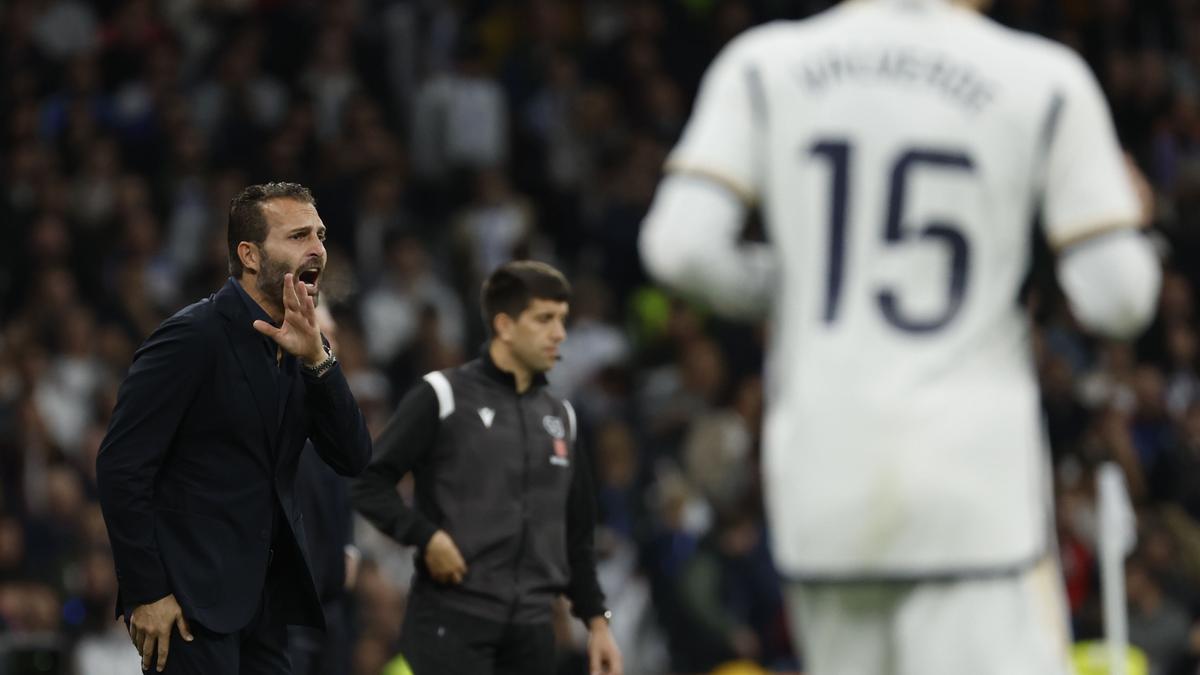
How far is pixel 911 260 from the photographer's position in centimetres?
459

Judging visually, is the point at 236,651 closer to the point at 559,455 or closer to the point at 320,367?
the point at 320,367

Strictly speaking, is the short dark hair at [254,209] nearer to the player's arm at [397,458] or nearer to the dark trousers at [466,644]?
the player's arm at [397,458]

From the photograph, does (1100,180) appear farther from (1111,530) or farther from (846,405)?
(1111,530)

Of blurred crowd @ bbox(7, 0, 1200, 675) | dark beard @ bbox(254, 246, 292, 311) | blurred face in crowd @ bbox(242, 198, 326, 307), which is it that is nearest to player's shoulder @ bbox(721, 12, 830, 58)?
blurred face in crowd @ bbox(242, 198, 326, 307)

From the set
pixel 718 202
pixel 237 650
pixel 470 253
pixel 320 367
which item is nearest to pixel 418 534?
pixel 237 650

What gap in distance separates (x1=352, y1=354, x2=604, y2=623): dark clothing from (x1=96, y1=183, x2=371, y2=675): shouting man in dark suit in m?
1.25

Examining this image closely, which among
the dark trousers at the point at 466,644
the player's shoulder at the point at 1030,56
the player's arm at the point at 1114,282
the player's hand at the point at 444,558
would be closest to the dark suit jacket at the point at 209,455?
the player's hand at the point at 444,558

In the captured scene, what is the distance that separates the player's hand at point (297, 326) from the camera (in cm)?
596

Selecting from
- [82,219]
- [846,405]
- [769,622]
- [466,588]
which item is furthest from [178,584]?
[82,219]

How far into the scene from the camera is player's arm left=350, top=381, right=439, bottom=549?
7785 millimetres

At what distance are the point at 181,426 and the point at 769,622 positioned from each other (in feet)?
27.0

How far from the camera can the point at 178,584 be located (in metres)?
6.17

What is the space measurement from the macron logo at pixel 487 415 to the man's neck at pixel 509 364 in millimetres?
157

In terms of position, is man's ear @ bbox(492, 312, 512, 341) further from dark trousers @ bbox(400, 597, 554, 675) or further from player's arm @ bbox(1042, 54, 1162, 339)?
player's arm @ bbox(1042, 54, 1162, 339)
